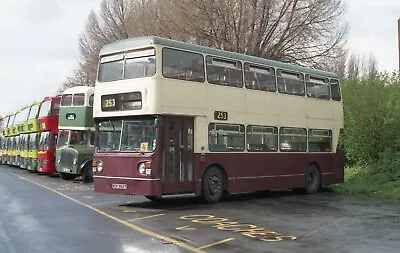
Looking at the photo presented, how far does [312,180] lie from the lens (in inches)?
780

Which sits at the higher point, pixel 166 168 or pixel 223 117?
pixel 223 117

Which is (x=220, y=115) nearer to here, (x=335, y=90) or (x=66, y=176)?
(x=335, y=90)

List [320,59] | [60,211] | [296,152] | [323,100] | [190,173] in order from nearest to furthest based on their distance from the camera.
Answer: [60,211]
[190,173]
[296,152]
[323,100]
[320,59]

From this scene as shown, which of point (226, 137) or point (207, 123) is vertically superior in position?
point (207, 123)

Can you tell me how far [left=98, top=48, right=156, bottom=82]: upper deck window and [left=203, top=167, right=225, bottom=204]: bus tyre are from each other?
3.31 metres

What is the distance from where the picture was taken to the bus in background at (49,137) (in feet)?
97.6

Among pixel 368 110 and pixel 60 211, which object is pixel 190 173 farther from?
pixel 368 110

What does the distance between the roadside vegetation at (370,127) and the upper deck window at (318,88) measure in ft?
10.8

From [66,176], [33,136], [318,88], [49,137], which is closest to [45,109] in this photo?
[49,137]

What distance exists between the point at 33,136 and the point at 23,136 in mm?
3463

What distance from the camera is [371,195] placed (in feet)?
63.3

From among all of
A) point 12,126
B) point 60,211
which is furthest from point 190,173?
point 12,126

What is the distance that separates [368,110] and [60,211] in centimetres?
1413

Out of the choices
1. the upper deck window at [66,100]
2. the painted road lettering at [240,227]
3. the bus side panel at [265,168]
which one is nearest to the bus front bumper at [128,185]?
the painted road lettering at [240,227]
